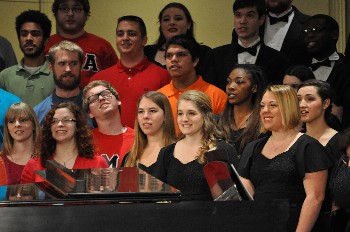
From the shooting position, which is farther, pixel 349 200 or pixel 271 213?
pixel 349 200

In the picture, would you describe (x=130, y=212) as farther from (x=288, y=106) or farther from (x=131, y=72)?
(x=131, y=72)

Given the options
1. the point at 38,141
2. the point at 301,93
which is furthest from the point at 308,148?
the point at 38,141

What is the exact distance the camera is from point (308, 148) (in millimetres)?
4203

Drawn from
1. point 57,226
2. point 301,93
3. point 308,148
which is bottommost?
point 57,226

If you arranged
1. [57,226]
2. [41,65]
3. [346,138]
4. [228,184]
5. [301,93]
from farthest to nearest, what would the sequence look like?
[41,65], [301,93], [346,138], [228,184], [57,226]

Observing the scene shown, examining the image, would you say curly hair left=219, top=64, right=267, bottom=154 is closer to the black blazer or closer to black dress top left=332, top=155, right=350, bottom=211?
the black blazer

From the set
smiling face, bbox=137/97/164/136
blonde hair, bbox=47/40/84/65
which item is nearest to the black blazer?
blonde hair, bbox=47/40/84/65

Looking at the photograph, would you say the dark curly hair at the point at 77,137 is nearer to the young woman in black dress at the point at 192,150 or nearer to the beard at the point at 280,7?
the young woman in black dress at the point at 192,150

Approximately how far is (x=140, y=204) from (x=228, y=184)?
0.39m

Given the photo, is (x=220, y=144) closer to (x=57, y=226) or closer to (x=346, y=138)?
(x=346, y=138)

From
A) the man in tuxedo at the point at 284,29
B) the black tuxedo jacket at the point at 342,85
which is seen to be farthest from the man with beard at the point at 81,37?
the black tuxedo jacket at the point at 342,85

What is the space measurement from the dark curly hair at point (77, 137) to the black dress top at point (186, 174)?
0.48 metres

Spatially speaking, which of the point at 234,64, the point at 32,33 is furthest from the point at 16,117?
the point at 234,64

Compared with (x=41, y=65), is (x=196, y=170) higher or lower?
lower
